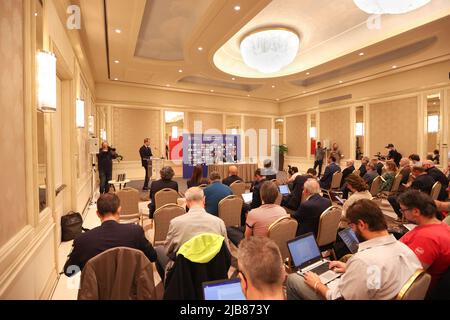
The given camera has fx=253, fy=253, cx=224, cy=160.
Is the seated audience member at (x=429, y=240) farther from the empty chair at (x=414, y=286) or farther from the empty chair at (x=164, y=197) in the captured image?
the empty chair at (x=164, y=197)

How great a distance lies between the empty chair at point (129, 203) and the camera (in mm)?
4035

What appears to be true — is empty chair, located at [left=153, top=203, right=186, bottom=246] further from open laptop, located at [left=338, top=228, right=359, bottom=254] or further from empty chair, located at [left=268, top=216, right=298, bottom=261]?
open laptop, located at [left=338, top=228, right=359, bottom=254]

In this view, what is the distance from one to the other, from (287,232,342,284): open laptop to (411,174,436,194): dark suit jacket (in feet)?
10.9

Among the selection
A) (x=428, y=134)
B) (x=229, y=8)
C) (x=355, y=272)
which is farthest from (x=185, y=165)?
(x=355, y=272)

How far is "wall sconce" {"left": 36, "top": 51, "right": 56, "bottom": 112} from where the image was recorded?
2350 mm

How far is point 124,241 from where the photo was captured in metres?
1.73

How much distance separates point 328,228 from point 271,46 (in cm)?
542

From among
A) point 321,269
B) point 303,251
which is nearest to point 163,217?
point 303,251

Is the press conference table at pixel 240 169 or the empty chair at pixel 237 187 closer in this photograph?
the empty chair at pixel 237 187

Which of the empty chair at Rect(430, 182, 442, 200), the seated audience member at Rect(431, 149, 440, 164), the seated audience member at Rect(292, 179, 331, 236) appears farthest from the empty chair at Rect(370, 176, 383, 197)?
the seated audience member at Rect(431, 149, 440, 164)

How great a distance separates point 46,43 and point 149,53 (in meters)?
5.12

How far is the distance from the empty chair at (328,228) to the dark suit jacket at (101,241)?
1820 mm

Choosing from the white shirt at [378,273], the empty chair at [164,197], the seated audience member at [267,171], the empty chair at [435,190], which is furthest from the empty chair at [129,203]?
the empty chair at [435,190]
